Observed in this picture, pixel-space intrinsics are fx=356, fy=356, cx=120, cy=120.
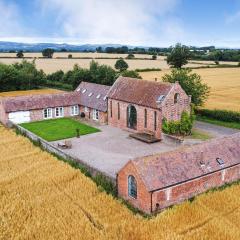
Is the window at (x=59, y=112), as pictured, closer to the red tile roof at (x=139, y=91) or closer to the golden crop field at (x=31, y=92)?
the red tile roof at (x=139, y=91)

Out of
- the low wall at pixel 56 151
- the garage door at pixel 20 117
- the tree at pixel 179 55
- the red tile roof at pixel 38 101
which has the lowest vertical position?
the low wall at pixel 56 151

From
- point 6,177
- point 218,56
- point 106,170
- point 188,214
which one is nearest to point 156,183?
point 188,214

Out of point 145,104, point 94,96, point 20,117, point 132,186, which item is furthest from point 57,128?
point 132,186

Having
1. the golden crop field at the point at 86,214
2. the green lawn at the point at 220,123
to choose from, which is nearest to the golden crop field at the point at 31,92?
the green lawn at the point at 220,123

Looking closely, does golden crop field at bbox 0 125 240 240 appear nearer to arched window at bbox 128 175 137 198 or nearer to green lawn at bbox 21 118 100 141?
arched window at bbox 128 175 137 198

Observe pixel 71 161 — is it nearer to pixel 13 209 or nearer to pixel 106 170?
pixel 106 170

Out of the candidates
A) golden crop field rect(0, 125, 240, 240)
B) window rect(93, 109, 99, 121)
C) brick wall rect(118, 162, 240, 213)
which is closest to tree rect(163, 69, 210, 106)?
window rect(93, 109, 99, 121)

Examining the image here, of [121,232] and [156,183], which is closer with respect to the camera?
[121,232]
